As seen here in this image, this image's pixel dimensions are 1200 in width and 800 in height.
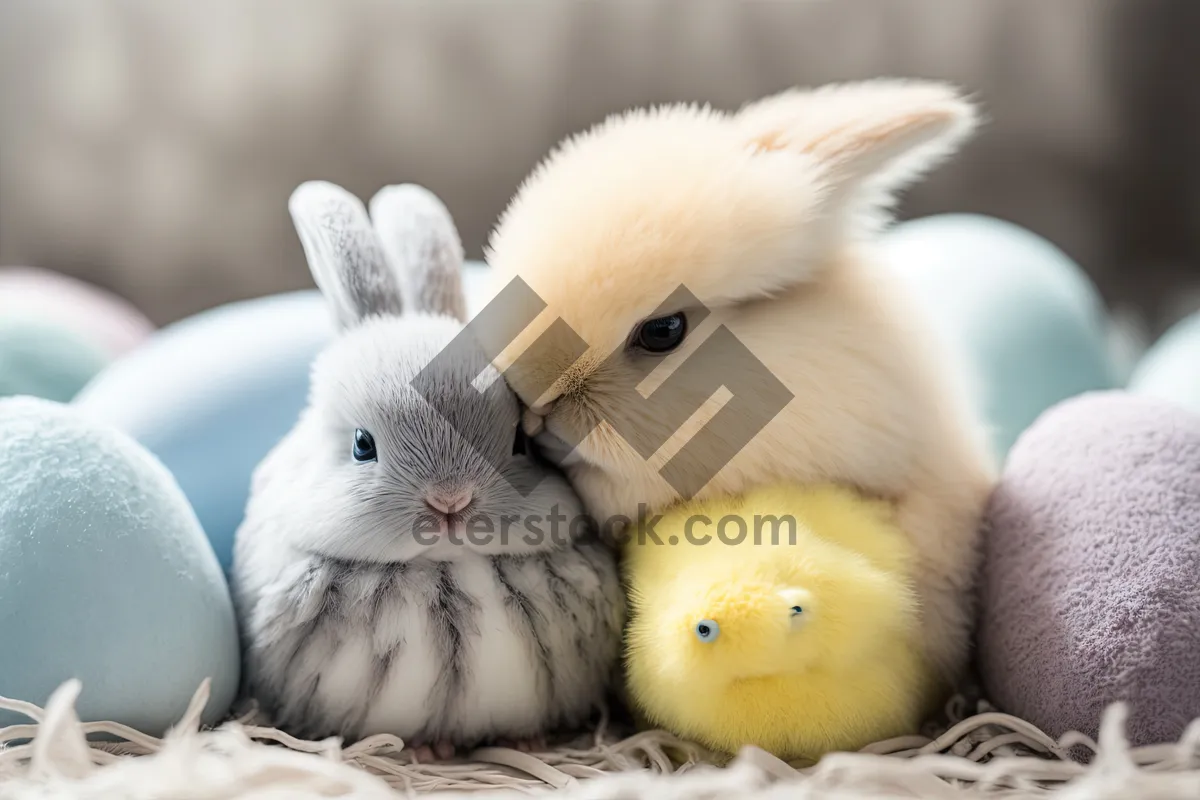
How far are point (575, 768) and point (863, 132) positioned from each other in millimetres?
488

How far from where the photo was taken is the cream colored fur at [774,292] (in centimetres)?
69

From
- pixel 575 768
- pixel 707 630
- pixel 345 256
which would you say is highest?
pixel 345 256

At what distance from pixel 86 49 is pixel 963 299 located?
1.13 metres

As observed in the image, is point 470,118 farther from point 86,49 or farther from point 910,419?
point 910,419

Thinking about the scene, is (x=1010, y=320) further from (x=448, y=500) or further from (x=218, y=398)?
(x=218, y=398)

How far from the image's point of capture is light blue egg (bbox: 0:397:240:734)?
64cm

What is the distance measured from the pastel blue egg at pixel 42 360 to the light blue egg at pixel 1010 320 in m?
0.83

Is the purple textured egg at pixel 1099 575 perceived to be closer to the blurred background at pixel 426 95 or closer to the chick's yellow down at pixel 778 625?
the chick's yellow down at pixel 778 625

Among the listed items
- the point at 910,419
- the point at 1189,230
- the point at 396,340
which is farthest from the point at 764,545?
the point at 1189,230

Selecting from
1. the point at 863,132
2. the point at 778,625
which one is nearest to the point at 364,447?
the point at 778,625

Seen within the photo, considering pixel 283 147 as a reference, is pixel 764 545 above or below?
below

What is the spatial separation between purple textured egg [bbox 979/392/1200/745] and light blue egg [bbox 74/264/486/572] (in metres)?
0.44

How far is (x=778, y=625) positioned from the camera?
605 mm

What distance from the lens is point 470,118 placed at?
1.36 metres
